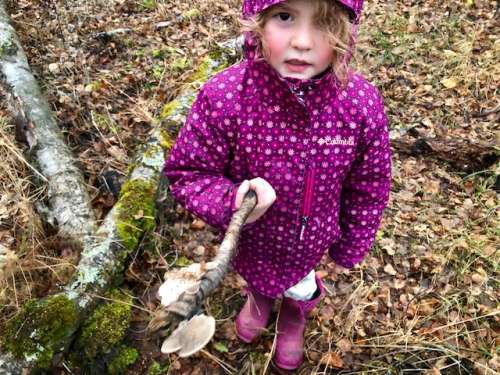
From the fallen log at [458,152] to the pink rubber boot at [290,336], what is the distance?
6.92 ft

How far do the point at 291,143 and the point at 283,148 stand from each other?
0.04 m

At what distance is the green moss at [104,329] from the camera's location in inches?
107

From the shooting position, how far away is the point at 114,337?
2754mm

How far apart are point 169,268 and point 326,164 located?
1.79 m

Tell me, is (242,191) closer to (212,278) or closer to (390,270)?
(212,278)

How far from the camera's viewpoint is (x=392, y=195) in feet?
13.6

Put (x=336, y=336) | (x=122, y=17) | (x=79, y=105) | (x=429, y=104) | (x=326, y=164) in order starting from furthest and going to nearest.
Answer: (x=122, y=17) < (x=429, y=104) < (x=79, y=105) < (x=336, y=336) < (x=326, y=164)

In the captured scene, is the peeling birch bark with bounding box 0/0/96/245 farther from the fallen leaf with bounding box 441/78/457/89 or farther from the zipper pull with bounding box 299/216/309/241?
the fallen leaf with bounding box 441/78/457/89

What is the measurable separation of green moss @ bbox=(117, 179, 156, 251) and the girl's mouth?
1.82m

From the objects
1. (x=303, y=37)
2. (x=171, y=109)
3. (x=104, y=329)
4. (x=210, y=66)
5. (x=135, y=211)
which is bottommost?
(x=104, y=329)

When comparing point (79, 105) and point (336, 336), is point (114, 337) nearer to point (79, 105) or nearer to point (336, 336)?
point (336, 336)

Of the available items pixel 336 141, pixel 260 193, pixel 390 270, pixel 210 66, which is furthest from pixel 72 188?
pixel 390 270

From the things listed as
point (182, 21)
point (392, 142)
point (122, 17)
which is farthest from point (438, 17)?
point (122, 17)

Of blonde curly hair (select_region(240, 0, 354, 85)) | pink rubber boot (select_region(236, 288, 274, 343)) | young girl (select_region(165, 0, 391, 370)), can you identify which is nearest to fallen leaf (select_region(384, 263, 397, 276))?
pink rubber boot (select_region(236, 288, 274, 343))
